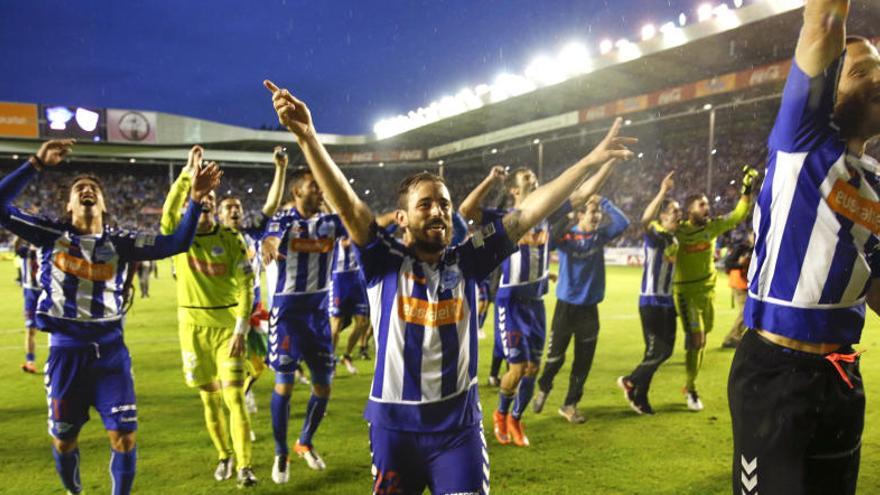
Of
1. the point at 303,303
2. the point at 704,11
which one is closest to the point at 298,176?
the point at 303,303

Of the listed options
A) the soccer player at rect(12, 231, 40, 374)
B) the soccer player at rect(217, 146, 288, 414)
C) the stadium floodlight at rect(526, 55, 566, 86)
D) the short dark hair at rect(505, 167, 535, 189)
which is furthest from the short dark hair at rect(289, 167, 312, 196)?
the stadium floodlight at rect(526, 55, 566, 86)

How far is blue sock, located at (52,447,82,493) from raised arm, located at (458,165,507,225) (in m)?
3.06

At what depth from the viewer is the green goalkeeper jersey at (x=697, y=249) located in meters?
6.76

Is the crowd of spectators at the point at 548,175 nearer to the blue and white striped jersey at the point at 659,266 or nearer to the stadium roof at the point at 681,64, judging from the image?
the stadium roof at the point at 681,64

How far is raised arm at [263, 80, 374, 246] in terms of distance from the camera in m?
2.39

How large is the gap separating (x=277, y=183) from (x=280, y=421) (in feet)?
6.64

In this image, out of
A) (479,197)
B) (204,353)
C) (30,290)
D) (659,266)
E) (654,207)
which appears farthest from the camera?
(30,290)

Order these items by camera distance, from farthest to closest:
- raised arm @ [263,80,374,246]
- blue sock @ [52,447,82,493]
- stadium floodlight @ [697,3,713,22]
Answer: stadium floodlight @ [697,3,713,22], blue sock @ [52,447,82,493], raised arm @ [263,80,374,246]

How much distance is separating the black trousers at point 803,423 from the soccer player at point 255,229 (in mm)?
3793

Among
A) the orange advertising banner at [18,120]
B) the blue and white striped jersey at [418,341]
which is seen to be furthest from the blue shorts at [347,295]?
the orange advertising banner at [18,120]

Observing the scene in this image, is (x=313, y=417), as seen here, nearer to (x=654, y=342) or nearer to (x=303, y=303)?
(x=303, y=303)

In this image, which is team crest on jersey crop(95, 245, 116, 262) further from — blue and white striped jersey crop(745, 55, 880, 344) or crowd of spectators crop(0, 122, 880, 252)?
crowd of spectators crop(0, 122, 880, 252)

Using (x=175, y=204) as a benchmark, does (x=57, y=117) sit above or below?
above

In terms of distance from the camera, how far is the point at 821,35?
1.93m
